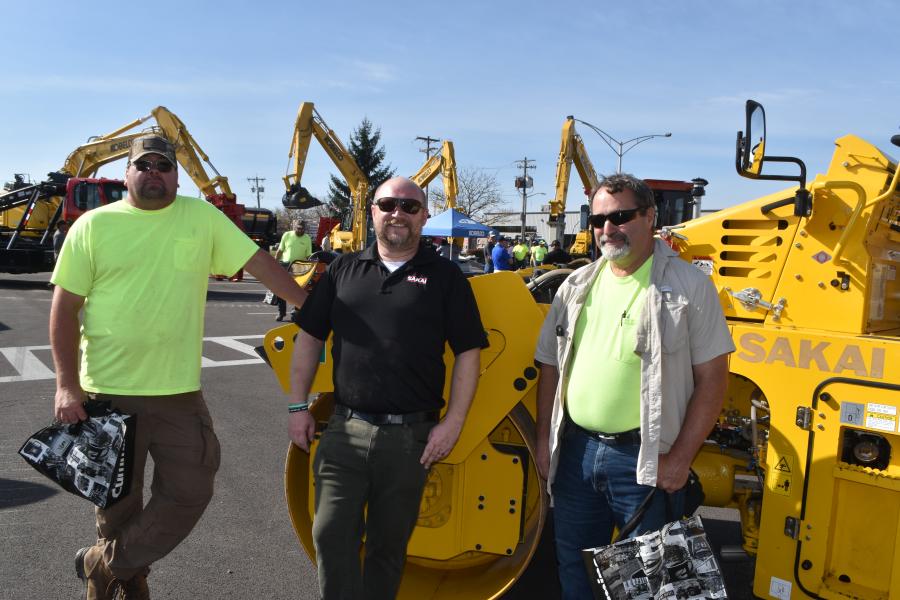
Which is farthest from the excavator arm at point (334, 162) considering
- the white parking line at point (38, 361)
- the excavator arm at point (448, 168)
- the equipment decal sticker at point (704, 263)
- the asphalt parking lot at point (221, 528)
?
the equipment decal sticker at point (704, 263)

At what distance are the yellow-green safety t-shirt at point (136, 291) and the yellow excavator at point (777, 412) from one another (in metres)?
0.47

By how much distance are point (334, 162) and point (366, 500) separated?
19971mm

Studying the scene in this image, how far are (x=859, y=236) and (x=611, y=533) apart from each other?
165 cm

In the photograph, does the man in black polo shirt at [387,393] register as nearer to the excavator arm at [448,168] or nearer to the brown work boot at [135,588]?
the brown work boot at [135,588]

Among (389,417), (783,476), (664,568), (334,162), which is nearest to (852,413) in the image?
(783,476)

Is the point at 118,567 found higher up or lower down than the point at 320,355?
lower down

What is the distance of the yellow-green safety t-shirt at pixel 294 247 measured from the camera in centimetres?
1233

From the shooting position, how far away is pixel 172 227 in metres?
2.89

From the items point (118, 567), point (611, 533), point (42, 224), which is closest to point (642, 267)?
point (611, 533)

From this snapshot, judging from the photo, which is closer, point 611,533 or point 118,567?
point 611,533

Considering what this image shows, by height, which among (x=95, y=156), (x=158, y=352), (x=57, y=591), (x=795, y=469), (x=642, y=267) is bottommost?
(x=57, y=591)

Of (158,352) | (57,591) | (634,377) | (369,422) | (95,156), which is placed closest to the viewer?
(634,377)

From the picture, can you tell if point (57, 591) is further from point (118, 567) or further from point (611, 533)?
point (611, 533)

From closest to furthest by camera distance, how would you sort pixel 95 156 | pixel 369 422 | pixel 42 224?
pixel 369 422 → pixel 42 224 → pixel 95 156
